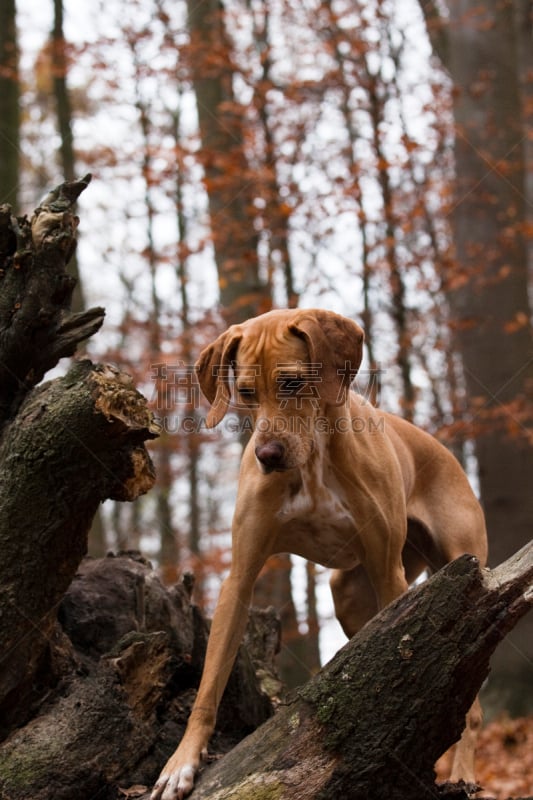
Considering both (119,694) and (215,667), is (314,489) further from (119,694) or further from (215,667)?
(119,694)

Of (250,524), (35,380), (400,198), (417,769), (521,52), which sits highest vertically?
(521,52)

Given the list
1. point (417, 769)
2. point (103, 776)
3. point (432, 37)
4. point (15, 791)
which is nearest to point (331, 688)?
point (417, 769)

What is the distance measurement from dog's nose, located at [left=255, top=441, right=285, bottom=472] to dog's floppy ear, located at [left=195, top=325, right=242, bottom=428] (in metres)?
0.43

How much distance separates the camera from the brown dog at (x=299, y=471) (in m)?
4.55

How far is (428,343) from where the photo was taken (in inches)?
596

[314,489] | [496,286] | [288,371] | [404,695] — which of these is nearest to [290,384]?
[288,371]

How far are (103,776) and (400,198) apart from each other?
11717 millimetres

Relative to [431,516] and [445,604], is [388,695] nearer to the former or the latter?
[445,604]

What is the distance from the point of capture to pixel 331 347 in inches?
185

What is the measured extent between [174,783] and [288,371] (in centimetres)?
207


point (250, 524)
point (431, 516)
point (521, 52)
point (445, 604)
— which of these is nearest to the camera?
point (445, 604)

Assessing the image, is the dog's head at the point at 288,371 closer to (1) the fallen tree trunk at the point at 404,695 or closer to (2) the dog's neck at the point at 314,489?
(2) the dog's neck at the point at 314,489

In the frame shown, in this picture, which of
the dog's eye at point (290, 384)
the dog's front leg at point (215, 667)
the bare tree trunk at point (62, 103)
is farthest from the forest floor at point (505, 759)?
the bare tree trunk at point (62, 103)

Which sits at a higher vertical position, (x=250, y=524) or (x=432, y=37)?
(x=432, y=37)
